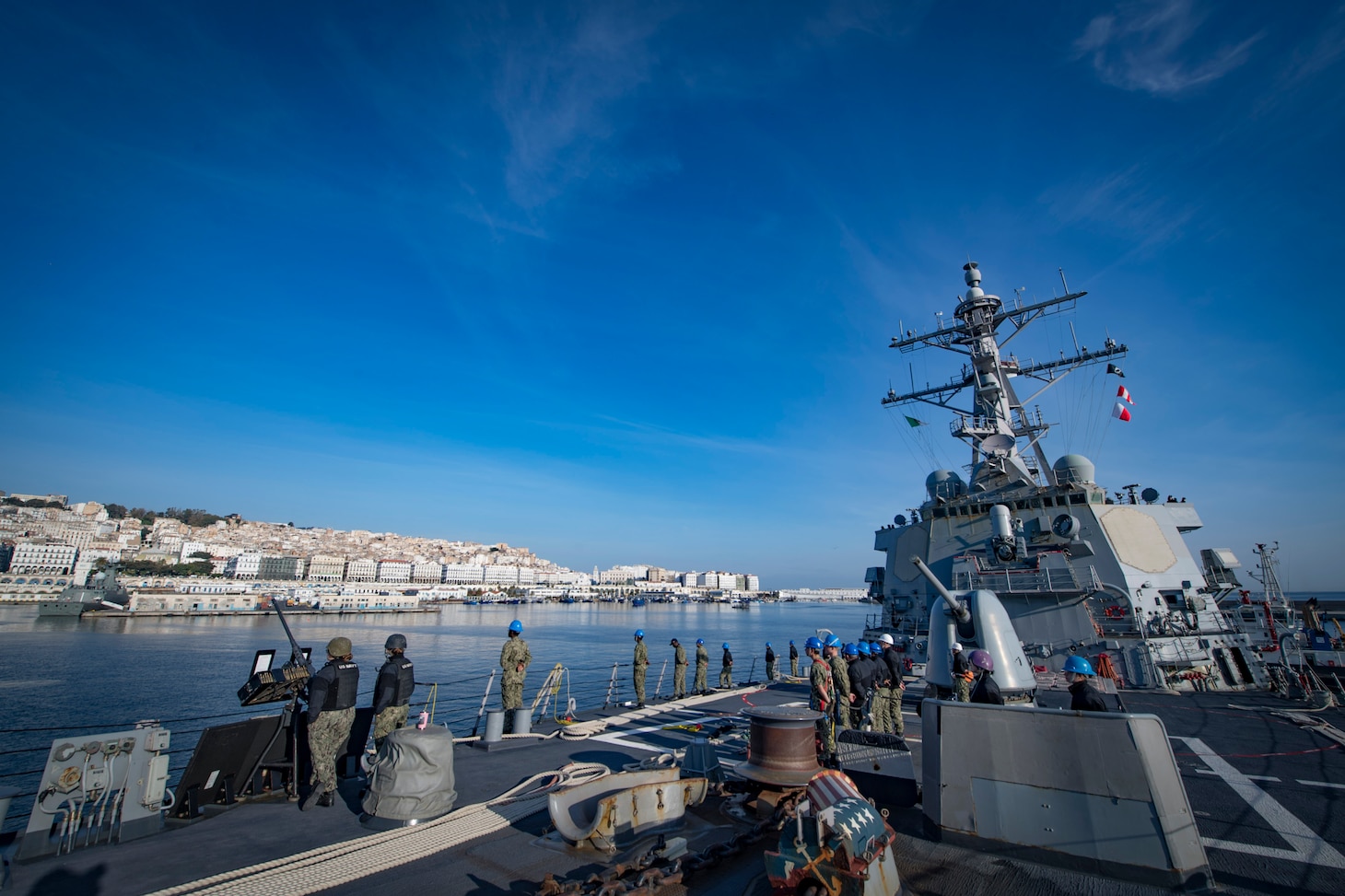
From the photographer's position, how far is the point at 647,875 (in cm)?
355

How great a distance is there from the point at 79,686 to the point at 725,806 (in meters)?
31.0

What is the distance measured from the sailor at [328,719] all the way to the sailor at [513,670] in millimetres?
2754

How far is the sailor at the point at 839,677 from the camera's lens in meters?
7.96

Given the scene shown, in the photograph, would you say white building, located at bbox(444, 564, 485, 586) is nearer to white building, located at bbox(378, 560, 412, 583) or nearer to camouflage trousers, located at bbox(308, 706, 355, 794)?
white building, located at bbox(378, 560, 412, 583)

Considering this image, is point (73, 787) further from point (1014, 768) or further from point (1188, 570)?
point (1188, 570)

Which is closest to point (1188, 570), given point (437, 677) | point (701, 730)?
point (701, 730)

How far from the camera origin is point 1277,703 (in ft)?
42.3

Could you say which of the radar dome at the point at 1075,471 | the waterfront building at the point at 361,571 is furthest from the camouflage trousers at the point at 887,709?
the waterfront building at the point at 361,571

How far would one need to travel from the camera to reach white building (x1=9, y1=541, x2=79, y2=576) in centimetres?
11256

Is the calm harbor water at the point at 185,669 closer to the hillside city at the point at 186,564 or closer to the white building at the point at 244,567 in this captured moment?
the hillside city at the point at 186,564

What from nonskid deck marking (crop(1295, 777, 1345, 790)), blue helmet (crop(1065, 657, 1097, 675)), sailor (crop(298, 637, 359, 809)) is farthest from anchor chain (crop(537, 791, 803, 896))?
nonskid deck marking (crop(1295, 777, 1345, 790))

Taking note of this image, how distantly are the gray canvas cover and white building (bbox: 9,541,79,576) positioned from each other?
155 metres

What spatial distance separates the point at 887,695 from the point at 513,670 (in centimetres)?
572

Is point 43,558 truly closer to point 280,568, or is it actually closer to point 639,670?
point 280,568
